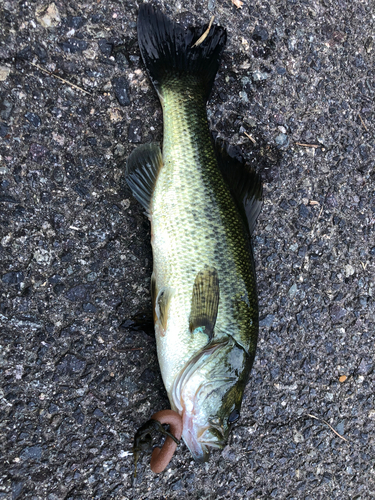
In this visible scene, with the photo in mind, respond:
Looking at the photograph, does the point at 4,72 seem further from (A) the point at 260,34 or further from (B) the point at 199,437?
(B) the point at 199,437

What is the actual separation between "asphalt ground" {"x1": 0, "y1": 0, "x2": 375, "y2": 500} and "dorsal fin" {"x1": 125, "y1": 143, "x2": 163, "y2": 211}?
14cm

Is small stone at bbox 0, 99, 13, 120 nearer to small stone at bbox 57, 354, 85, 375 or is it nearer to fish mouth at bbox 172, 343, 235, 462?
small stone at bbox 57, 354, 85, 375

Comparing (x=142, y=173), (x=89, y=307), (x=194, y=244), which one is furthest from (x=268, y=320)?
(x=142, y=173)

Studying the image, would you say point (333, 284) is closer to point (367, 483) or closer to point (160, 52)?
point (367, 483)

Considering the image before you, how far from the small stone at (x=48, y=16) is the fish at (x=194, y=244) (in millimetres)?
571

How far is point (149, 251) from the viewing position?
2.73 meters

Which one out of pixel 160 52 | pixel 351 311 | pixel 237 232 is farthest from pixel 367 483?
pixel 160 52

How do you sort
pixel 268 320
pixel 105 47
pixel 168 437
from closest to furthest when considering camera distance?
1. pixel 168 437
2. pixel 105 47
3. pixel 268 320

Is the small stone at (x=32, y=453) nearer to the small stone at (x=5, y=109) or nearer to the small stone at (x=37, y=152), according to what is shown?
the small stone at (x=37, y=152)

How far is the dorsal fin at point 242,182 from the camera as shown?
8.97 ft

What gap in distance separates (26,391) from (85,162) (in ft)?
5.22

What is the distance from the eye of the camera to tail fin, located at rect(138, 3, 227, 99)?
2650 millimetres

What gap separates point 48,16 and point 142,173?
1.23 m

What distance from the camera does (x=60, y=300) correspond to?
8.36 feet
